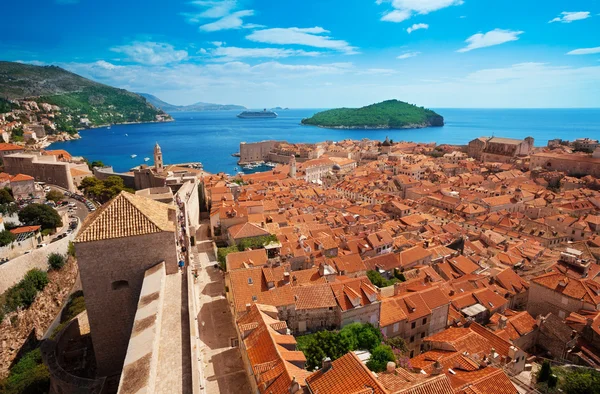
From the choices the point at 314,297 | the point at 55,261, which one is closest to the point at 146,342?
the point at 314,297

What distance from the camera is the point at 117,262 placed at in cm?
1113

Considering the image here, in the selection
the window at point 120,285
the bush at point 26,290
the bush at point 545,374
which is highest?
the window at point 120,285

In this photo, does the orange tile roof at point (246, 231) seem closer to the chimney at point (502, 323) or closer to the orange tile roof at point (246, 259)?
the orange tile roof at point (246, 259)

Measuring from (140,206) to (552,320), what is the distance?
1863cm

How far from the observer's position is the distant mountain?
422 ft

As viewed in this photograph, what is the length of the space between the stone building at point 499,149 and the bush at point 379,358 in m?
73.9

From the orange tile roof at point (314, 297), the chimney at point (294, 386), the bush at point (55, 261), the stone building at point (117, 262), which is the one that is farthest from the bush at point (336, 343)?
the bush at point (55, 261)

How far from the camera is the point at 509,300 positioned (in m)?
21.1

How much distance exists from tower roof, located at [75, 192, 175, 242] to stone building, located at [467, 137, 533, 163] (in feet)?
257

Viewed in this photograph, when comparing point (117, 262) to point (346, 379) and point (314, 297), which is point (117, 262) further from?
point (314, 297)

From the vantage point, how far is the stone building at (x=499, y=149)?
250 ft

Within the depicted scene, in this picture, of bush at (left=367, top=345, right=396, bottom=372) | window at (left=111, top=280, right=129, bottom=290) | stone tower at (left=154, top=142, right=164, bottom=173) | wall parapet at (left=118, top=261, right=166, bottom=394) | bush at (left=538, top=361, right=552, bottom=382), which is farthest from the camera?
stone tower at (left=154, top=142, right=164, bottom=173)

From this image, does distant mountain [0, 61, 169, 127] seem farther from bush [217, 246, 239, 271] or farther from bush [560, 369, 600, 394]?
bush [560, 369, 600, 394]

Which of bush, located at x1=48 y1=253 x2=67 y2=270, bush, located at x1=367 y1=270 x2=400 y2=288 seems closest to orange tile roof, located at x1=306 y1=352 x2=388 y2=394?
bush, located at x1=367 y1=270 x2=400 y2=288
